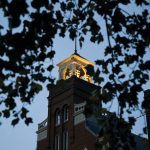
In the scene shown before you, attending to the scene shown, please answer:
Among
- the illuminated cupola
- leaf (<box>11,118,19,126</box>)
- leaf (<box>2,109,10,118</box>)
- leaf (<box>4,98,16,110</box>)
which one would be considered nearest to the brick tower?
the illuminated cupola

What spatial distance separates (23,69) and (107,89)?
208cm

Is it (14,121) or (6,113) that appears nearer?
(14,121)

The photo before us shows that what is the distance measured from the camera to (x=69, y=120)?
39.3 m

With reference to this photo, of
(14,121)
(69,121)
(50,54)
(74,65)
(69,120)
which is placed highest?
(74,65)

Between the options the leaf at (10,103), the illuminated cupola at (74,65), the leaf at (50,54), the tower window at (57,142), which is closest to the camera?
the leaf at (10,103)

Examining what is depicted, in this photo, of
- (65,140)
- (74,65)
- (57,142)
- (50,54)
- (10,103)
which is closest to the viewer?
(10,103)

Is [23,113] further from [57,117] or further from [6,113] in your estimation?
[57,117]

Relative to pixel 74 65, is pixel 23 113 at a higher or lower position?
lower

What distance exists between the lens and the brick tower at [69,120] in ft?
122

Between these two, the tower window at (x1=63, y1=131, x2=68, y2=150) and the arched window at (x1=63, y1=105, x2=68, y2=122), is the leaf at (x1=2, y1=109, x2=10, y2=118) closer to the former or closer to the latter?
the tower window at (x1=63, y1=131, x2=68, y2=150)

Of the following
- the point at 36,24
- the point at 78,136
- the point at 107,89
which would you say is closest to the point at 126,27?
the point at 107,89

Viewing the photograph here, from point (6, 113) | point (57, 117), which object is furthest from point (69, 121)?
point (6, 113)

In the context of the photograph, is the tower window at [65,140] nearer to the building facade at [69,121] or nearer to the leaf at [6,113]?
the building facade at [69,121]

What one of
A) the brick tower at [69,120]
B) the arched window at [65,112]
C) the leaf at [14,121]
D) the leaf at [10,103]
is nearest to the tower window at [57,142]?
the brick tower at [69,120]
